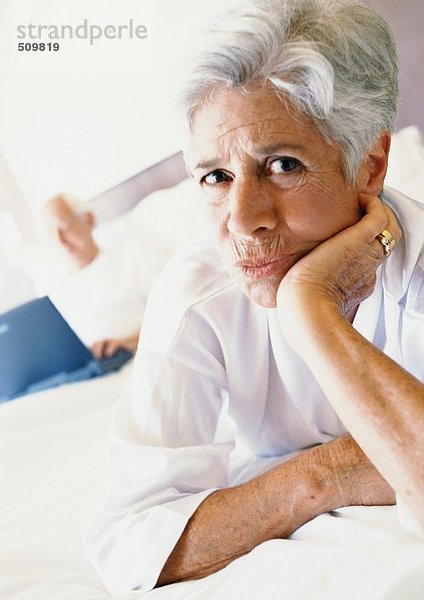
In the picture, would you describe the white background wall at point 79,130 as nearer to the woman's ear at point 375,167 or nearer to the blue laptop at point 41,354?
the blue laptop at point 41,354

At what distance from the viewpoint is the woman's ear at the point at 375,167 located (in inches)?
45.1

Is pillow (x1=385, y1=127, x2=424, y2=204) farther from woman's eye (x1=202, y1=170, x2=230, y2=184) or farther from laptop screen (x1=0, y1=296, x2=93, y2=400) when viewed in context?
laptop screen (x1=0, y1=296, x2=93, y2=400)

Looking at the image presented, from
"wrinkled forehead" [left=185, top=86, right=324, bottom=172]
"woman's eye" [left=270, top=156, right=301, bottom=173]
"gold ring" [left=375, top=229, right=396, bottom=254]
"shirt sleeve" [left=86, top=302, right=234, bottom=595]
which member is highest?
"wrinkled forehead" [left=185, top=86, right=324, bottom=172]

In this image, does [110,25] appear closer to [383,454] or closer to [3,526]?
[3,526]

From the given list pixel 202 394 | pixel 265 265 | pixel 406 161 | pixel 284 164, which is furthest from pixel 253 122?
pixel 406 161

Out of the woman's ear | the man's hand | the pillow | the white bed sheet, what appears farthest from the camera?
the man's hand

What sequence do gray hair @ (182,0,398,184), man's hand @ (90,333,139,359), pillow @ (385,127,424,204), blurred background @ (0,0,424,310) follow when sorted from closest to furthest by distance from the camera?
gray hair @ (182,0,398,184) → pillow @ (385,127,424,204) → blurred background @ (0,0,424,310) → man's hand @ (90,333,139,359)

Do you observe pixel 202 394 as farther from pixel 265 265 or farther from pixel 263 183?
pixel 263 183

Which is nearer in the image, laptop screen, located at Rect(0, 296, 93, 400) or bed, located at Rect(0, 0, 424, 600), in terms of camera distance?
bed, located at Rect(0, 0, 424, 600)

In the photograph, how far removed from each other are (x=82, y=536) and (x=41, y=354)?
0.90 meters

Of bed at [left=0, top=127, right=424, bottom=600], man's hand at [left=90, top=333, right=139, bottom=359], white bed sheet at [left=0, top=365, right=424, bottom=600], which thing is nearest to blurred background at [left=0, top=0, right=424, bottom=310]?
bed at [left=0, top=127, right=424, bottom=600]

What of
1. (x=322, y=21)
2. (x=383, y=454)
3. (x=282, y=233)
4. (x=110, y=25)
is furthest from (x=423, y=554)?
(x=110, y=25)

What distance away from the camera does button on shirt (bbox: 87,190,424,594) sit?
1.09 m

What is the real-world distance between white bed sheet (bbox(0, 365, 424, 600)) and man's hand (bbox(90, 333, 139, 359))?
0.10 meters
